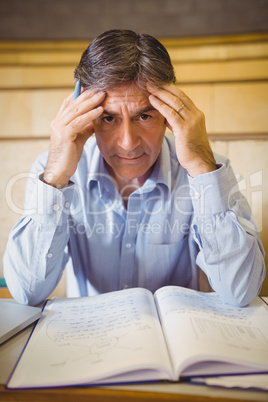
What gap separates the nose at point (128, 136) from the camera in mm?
836

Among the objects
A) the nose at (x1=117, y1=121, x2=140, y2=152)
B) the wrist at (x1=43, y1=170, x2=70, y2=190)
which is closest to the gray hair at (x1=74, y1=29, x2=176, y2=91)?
the nose at (x1=117, y1=121, x2=140, y2=152)

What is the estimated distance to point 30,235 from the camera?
2.66 feet

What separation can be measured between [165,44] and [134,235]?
3.09ft

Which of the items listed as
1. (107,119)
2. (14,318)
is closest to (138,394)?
(14,318)

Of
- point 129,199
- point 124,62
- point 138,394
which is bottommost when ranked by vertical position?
point 138,394

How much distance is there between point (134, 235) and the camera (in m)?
0.95

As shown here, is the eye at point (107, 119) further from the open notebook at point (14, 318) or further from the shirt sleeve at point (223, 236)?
the open notebook at point (14, 318)

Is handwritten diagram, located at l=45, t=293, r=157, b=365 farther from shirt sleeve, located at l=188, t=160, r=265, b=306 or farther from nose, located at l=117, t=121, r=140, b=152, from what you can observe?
nose, located at l=117, t=121, r=140, b=152

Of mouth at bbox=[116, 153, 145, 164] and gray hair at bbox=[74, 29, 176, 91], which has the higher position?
gray hair at bbox=[74, 29, 176, 91]

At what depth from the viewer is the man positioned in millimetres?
788

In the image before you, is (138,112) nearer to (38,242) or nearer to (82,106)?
(82,106)

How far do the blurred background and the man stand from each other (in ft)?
1.78

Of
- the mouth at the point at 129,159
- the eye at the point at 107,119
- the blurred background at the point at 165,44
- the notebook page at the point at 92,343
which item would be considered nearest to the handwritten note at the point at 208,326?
the notebook page at the point at 92,343

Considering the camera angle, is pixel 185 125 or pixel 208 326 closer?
pixel 208 326
